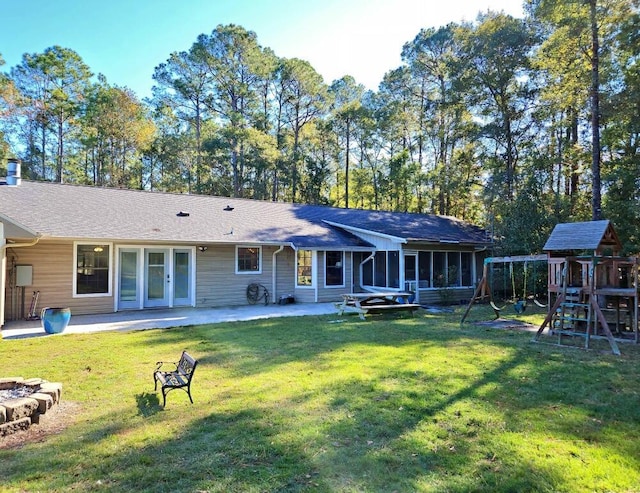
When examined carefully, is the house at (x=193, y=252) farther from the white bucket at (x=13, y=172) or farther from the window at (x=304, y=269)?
the white bucket at (x=13, y=172)

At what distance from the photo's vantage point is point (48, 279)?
10492 millimetres

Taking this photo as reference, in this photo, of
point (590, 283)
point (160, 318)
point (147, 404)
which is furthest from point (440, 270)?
point (147, 404)

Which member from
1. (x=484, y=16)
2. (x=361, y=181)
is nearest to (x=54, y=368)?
(x=484, y=16)

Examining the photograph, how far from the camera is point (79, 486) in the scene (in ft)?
9.41

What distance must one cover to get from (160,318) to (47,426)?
6825 millimetres

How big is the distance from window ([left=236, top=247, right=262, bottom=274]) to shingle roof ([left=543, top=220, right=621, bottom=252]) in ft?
28.9

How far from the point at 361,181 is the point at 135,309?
24.6 metres

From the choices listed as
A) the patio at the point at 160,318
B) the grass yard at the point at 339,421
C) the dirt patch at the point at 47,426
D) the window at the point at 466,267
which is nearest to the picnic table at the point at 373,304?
the patio at the point at 160,318

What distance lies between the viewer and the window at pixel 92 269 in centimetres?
1093

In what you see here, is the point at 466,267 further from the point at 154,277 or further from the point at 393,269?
the point at 154,277

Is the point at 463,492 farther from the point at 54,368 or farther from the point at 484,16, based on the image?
the point at 484,16

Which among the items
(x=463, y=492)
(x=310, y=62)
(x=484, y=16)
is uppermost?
(x=310, y=62)

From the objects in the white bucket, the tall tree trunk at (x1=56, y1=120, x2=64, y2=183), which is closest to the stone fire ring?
the white bucket

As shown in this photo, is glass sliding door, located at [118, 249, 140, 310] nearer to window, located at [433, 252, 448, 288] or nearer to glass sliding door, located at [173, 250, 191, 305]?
glass sliding door, located at [173, 250, 191, 305]
